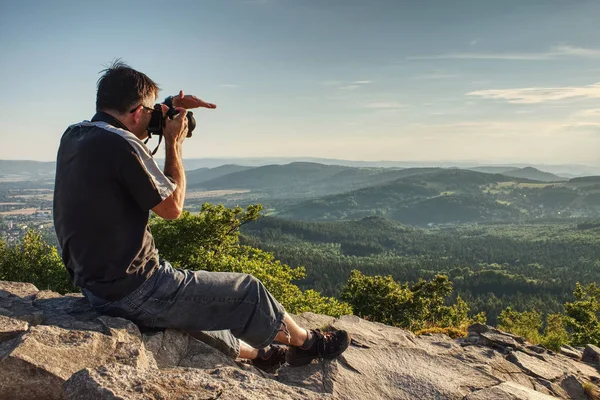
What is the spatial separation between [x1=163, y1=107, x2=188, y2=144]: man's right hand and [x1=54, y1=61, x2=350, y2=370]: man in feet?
0.04

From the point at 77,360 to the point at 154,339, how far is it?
4.10 ft

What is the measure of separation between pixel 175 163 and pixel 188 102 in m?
1.43

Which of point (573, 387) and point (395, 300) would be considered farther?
point (395, 300)

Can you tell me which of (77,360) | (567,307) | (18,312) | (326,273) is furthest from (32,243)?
(326,273)

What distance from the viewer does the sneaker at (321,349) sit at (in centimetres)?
682

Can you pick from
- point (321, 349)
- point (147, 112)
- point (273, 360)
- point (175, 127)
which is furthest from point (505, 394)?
point (147, 112)

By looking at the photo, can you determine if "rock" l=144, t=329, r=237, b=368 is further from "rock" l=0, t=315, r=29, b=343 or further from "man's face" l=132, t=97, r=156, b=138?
"man's face" l=132, t=97, r=156, b=138

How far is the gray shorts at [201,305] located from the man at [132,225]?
0.5 inches

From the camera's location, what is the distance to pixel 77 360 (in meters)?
4.73

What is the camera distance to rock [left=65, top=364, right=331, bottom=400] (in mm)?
3953

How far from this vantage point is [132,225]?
5.17m

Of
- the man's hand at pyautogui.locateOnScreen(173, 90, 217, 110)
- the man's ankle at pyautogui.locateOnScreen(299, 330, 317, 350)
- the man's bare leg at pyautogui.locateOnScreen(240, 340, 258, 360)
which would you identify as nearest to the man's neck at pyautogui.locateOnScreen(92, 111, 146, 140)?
the man's hand at pyautogui.locateOnScreen(173, 90, 217, 110)

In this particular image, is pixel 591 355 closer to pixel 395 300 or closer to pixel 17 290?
pixel 17 290

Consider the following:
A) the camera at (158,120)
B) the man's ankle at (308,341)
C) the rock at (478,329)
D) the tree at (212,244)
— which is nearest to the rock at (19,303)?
the camera at (158,120)
